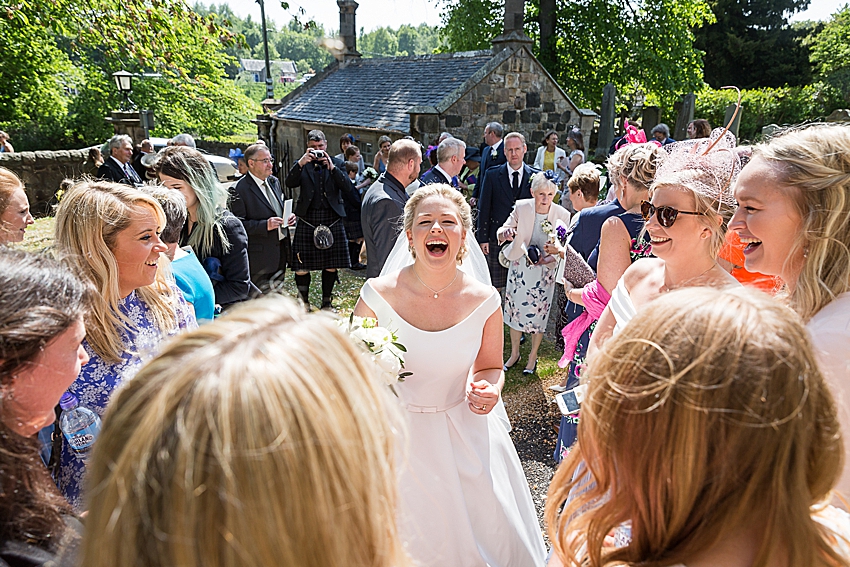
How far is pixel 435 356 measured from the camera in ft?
9.27

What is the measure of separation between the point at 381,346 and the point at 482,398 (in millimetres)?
592

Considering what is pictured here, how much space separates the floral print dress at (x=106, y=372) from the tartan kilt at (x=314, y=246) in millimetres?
4511

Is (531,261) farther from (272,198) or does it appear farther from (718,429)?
(718,429)

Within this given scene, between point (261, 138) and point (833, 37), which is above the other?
point (833, 37)

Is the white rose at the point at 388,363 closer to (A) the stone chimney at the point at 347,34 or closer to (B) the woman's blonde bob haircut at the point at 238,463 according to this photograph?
(B) the woman's blonde bob haircut at the point at 238,463

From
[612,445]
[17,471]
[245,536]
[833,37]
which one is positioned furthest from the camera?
[833,37]

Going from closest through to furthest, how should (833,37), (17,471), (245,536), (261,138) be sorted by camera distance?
1. (245,536)
2. (17,471)
3. (261,138)
4. (833,37)

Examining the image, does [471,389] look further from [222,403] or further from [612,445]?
[222,403]

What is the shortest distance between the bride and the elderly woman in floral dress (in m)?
2.26

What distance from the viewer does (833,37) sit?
2562 centimetres

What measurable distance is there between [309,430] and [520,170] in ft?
20.0

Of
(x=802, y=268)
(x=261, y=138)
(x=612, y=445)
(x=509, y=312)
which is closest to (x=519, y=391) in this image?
(x=509, y=312)

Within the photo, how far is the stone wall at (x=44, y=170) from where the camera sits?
42.9 ft

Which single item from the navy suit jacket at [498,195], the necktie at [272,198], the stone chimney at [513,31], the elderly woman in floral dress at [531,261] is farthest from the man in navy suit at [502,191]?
the stone chimney at [513,31]
